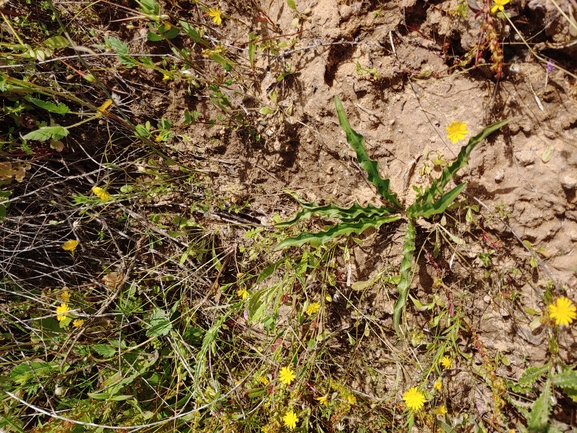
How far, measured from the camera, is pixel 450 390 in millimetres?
2318

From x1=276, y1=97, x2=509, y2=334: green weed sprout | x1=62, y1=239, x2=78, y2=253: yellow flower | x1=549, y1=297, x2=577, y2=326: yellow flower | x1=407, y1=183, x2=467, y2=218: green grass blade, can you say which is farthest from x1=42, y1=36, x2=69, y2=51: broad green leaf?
x1=549, y1=297, x2=577, y2=326: yellow flower

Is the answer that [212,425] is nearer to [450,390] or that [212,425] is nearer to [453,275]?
[450,390]

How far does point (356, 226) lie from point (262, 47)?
49.1 inches

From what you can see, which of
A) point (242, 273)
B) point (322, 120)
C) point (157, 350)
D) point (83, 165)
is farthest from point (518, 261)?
point (83, 165)

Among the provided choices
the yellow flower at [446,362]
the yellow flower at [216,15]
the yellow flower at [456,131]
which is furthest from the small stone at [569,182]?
the yellow flower at [216,15]

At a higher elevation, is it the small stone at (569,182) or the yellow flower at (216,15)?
the small stone at (569,182)

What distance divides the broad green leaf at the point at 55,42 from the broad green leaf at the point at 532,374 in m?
3.29

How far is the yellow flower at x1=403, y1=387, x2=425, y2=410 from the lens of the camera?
7.06ft

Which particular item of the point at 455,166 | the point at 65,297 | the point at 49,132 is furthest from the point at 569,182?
the point at 65,297

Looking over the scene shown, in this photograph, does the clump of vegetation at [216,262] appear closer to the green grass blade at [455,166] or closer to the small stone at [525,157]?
the green grass blade at [455,166]

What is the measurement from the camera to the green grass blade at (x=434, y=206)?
6.44ft

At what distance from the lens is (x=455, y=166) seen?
1.96 metres

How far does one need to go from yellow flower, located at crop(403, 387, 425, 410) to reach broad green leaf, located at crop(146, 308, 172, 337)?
5.20ft

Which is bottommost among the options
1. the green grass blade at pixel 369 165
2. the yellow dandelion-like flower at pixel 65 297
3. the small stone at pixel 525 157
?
the yellow dandelion-like flower at pixel 65 297
